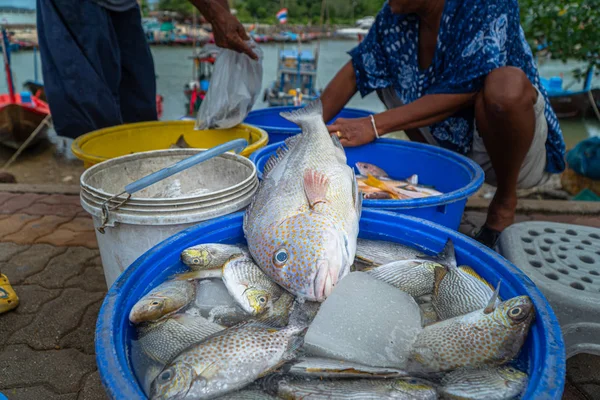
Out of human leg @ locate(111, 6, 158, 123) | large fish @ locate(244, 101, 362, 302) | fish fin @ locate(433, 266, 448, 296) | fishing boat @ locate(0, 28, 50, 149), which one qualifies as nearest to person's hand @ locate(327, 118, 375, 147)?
large fish @ locate(244, 101, 362, 302)

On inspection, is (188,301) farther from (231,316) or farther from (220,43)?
(220,43)

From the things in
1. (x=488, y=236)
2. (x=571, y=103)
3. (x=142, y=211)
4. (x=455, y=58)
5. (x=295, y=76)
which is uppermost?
(x=455, y=58)

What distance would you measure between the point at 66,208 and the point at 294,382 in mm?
3278

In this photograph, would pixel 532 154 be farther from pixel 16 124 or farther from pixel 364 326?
pixel 16 124

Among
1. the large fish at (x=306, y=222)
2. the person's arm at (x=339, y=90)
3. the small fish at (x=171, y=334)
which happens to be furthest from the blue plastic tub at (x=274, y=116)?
the small fish at (x=171, y=334)

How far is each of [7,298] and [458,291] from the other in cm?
235

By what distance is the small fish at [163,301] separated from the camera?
1.22 meters

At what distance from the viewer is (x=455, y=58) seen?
2.54m

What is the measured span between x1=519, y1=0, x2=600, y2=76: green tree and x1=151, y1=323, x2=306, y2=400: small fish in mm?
5248

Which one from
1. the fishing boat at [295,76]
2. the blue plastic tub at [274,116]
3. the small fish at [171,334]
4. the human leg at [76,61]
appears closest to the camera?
the small fish at [171,334]

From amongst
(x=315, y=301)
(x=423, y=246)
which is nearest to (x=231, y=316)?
(x=315, y=301)

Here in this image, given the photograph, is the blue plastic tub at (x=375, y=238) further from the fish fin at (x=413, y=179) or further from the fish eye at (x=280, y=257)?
the fish fin at (x=413, y=179)

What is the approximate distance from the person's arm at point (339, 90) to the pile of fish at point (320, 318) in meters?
1.81

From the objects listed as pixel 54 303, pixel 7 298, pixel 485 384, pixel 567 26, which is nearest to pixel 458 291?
pixel 485 384
